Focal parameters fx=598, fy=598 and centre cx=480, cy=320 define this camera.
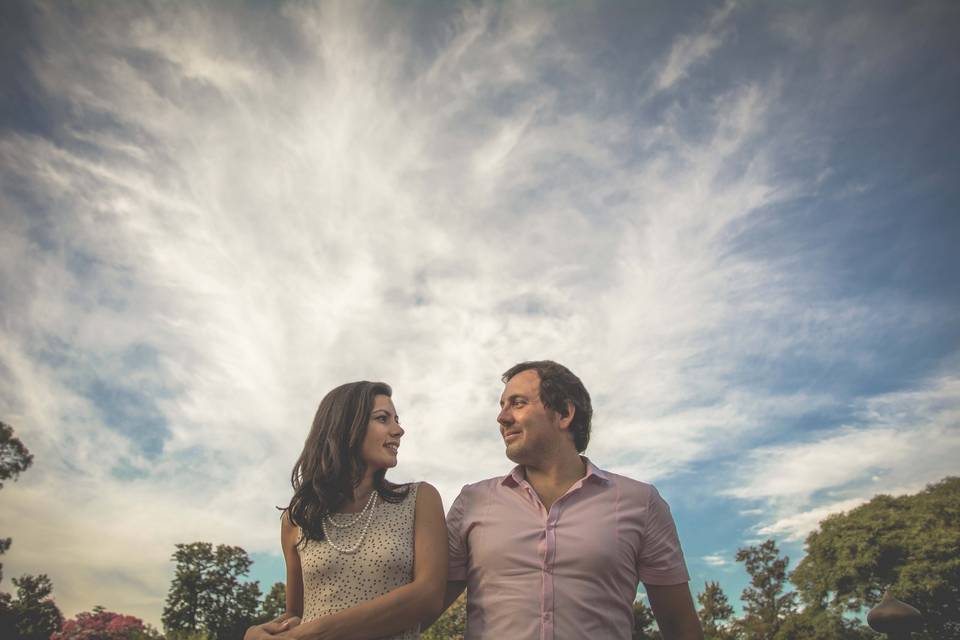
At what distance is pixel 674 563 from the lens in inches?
166

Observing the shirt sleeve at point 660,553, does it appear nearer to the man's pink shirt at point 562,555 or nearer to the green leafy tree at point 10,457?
the man's pink shirt at point 562,555

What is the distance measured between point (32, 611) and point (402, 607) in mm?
34718

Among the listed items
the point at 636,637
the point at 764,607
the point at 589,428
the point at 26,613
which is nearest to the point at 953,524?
the point at 764,607

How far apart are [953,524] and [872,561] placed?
466 centimetres

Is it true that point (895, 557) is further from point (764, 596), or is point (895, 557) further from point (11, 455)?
point (11, 455)

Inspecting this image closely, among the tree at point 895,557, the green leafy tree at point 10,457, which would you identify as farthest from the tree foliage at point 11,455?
the tree at point 895,557

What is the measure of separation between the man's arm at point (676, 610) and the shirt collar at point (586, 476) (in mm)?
775

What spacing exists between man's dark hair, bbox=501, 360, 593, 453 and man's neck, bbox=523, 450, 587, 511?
0.40 metres

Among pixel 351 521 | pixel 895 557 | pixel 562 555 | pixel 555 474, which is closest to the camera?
pixel 562 555

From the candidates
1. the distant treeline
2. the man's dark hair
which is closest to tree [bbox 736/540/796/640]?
the distant treeline

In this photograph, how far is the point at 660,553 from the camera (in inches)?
167

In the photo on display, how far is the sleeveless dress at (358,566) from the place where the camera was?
378 cm

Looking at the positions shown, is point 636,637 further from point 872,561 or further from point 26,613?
point 26,613

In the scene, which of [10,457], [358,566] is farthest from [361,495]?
[10,457]
